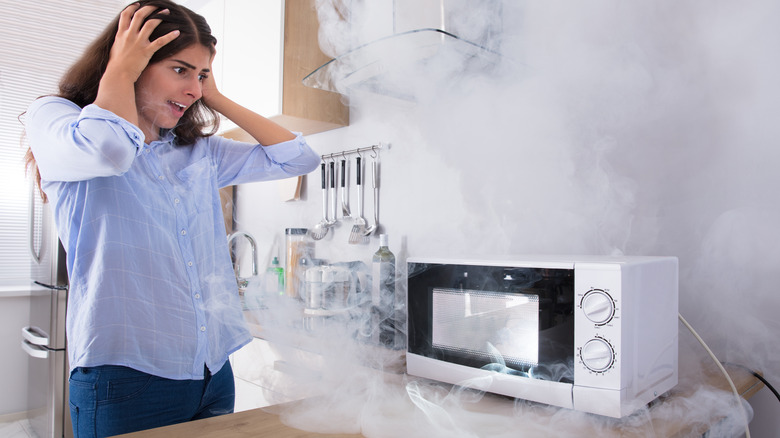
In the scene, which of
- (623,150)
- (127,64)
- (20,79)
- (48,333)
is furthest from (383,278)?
(20,79)

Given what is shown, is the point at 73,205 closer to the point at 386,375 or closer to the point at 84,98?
the point at 84,98

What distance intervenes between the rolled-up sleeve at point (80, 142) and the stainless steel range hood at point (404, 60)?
733 mm

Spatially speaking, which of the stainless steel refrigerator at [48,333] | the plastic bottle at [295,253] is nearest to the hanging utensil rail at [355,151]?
the plastic bottle at [295,253]

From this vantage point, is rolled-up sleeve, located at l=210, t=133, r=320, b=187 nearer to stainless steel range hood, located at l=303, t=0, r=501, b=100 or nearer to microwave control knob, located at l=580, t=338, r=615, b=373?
stainless steel range hood, located at l=303, t=0, r=501, b=100

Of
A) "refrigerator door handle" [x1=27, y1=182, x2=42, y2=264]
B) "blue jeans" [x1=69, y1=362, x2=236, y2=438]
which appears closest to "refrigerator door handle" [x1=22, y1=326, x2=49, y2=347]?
"refrigerator door handle" [x1=27, y1=182, x2=42, y2=264]

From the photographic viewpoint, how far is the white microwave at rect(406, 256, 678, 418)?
832mm

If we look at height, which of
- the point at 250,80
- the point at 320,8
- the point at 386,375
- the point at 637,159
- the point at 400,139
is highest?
the point at 320,8

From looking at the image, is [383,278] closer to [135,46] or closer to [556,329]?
[556,329]

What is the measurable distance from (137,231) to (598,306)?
820 mm

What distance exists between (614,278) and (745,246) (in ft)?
1.53

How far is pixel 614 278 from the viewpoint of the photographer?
83cm

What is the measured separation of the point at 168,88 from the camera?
1.00m

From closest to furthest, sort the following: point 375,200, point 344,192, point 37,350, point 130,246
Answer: point 130,246 < point 375,200 < point 344,192 < point 37,350

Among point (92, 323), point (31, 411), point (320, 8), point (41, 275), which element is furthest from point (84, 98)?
point (31, 411)
